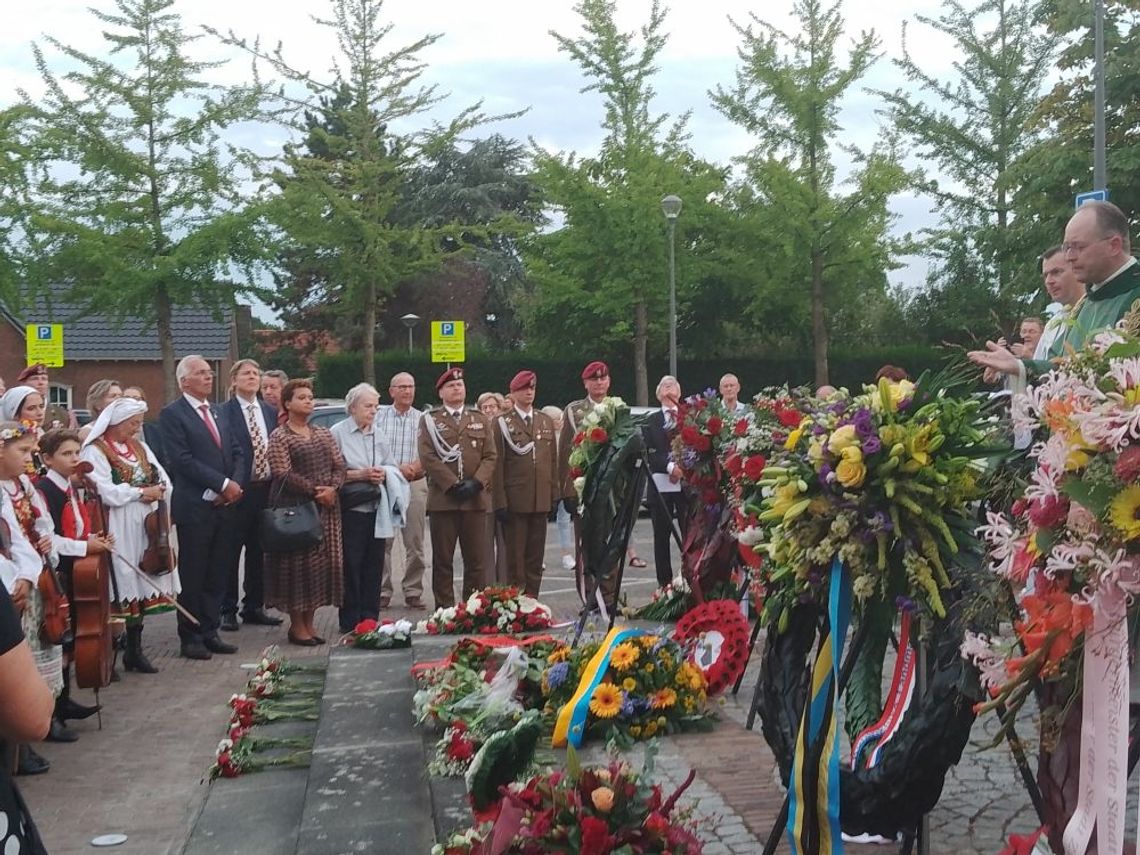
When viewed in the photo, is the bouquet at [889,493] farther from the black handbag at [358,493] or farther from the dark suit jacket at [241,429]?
the dark suit jacket at [241,429]

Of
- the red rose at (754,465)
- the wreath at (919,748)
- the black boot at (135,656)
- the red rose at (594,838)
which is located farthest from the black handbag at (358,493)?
the red rose at (594,838)

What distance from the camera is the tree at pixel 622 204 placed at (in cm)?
2759

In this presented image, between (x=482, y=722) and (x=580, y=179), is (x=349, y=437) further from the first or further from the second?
(x=580, y=179)

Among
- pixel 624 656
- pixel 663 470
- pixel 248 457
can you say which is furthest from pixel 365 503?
pixel 624 656

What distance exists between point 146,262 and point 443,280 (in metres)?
22.9

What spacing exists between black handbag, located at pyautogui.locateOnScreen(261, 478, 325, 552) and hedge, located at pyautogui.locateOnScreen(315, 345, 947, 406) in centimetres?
2305

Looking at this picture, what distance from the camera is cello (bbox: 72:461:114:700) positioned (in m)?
6.79

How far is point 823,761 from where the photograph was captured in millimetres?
3934

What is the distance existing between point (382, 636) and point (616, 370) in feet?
81.7

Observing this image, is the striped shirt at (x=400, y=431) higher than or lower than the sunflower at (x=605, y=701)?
higher

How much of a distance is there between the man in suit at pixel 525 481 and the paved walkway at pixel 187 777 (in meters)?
2.86

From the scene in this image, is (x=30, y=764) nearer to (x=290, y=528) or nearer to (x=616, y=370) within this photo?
(x=290, y=528)

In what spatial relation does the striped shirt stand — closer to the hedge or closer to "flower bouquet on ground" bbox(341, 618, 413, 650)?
"flower bouquet on ground" bbox(341, 618, 413, 650)

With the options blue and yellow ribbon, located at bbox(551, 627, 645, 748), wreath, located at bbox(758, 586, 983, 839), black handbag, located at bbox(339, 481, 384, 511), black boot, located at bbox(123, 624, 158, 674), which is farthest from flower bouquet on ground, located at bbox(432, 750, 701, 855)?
black handbag, located at bbox(339, 481, 384, 511)
